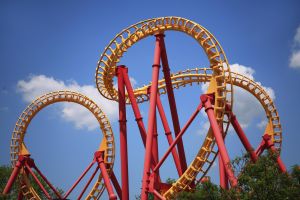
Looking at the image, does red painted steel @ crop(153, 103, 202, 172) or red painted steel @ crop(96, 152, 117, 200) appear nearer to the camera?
red painted steel @ crop(153, 103, 202, 172)

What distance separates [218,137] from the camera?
1552cm

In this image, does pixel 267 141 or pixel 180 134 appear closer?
pixel 180 134

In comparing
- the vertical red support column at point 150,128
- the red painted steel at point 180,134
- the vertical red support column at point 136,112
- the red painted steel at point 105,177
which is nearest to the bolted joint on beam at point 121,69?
the vertical red support column at point 136,112

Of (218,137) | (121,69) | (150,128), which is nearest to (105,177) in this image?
(121,69)

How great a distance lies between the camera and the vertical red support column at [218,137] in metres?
14.4

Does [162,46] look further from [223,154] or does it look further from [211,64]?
[223,154]

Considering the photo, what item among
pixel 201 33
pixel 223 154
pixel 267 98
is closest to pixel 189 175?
pixel 223 154

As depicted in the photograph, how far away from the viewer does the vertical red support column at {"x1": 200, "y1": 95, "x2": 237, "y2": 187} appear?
1438 centimetres

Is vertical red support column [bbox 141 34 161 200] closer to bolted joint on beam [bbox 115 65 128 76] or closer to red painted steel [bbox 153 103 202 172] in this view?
red painted steel [bbox 153 103 202 172]

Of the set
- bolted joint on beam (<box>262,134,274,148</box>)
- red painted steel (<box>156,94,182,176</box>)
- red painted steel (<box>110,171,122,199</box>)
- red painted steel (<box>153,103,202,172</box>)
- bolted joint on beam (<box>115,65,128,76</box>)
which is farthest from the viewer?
red painted steel (<box>110,171,122,199</box>)

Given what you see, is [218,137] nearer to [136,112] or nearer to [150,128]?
[150,128]

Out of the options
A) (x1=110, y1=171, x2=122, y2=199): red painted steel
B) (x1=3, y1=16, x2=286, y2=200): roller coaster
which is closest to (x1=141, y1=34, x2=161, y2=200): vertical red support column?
(x1=3, y1=16, x2=286, y2=200): roller coaster

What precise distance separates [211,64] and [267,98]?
769 cm

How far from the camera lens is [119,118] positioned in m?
20.2
